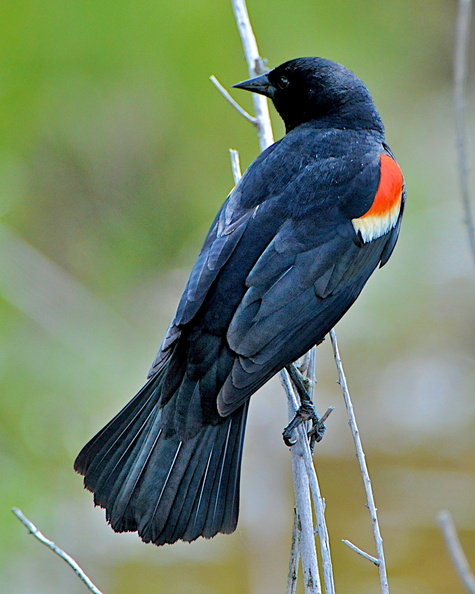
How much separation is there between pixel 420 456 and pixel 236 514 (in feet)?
9.46

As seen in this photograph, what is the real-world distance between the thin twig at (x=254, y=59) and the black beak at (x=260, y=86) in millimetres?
24

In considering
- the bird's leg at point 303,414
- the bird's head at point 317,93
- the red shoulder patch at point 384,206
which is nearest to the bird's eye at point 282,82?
the bird's head at point 317,93

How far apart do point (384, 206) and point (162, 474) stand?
1.11 metres

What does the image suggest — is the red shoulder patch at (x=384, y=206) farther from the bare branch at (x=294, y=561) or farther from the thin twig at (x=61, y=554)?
the thin twig at (x=61, y=554)

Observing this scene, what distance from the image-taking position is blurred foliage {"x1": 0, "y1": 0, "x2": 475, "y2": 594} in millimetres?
4457

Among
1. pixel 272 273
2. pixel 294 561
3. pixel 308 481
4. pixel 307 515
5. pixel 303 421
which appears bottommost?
pixel 294 561

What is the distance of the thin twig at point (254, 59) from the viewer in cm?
289

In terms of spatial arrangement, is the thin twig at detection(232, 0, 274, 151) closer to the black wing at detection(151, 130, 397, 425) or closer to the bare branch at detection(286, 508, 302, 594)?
the black wing at detection(151, 130, 397, 425)

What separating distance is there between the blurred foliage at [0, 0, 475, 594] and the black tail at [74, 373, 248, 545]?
6.62 ft

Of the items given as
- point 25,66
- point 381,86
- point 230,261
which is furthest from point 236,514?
point 381,86

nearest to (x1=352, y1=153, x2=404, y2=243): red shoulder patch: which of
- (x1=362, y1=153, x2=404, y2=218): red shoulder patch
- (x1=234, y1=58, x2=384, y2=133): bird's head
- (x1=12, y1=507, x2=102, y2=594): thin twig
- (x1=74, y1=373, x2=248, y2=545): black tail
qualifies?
(x1=362, y1=153, x2=404, y2=218): red shoulder patch

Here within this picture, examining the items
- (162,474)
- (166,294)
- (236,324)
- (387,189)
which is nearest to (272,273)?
(236,324)

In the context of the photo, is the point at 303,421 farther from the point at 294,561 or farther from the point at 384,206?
the point at 384,206

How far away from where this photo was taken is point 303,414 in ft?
8.43
